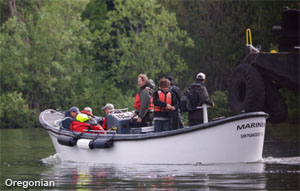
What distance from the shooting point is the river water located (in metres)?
14.2

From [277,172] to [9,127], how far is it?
29.3 m

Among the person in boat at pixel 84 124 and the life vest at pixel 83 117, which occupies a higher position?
the life vest at pixel 83 117

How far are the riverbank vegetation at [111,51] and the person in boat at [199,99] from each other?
2555cm

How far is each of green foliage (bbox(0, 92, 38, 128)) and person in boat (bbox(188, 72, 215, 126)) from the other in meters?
26.6

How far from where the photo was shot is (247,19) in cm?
4631

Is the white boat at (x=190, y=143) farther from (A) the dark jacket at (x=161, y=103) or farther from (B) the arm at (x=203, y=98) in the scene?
(B) the arm at (x=203, y=98)

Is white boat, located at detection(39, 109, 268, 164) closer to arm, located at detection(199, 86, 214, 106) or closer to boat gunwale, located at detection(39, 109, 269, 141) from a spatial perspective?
boat gunwale, located at detection(39, 109, 269, 141)

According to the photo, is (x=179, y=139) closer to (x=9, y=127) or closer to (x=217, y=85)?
(x=9, y=127)

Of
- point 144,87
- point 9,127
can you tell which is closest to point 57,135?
point 144,87

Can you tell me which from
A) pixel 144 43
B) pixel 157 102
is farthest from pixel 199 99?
pixel 144 43

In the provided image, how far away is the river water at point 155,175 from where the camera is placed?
1418 centimetres

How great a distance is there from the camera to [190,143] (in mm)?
17047

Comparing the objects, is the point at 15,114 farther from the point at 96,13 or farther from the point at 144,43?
the point at 96,13

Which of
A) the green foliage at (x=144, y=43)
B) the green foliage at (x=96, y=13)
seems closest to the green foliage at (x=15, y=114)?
the green foliage at (x=144, y=43)
